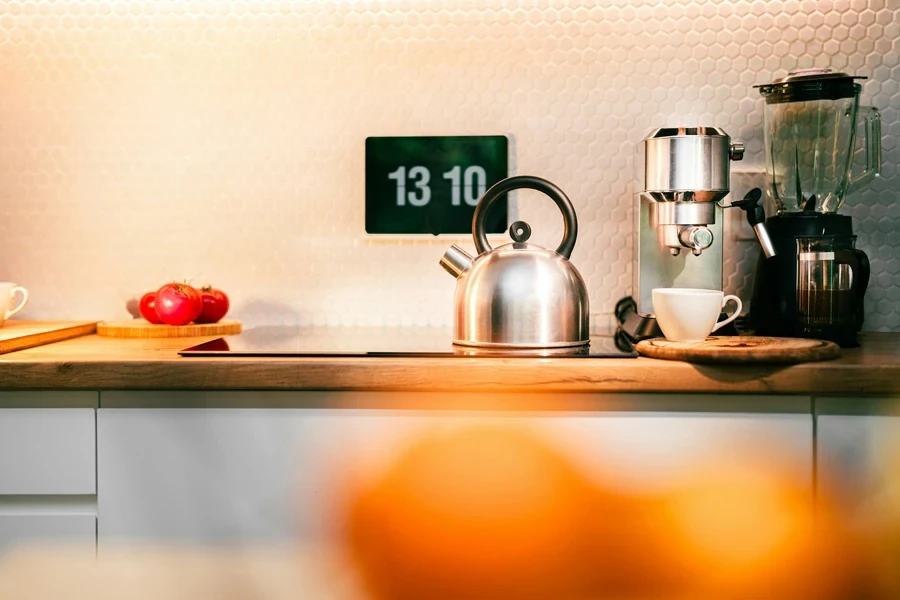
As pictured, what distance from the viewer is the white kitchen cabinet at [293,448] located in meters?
1.07

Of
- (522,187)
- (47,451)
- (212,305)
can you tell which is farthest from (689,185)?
Answer: (47,451)

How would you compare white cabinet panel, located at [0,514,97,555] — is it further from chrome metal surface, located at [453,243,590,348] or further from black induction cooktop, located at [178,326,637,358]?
chrome metal surface, located at [453,243,590,348]

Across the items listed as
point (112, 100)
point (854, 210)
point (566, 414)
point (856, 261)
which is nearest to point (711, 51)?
point (854, 210)

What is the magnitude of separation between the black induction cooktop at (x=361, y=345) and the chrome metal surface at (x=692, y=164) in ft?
0.85

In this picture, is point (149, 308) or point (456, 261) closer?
point (456, 261)

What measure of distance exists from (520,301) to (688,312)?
0.24m

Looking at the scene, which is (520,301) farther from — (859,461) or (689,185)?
(859,461)

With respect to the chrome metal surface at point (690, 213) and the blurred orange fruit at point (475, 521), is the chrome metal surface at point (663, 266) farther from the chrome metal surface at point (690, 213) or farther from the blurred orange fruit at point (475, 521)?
the blurred orange fruit at point (475, 521)

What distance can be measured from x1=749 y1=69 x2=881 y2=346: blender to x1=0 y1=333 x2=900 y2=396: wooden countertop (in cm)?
19

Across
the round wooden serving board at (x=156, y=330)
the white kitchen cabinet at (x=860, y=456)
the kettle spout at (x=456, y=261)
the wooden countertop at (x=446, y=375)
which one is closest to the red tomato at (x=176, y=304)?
the round wooden serving board at (x=156, y=330)

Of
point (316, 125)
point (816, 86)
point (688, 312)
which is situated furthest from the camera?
point (316, 125)

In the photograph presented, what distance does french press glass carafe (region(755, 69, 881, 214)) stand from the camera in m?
1.42

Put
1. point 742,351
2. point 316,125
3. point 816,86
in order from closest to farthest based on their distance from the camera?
1. point 742,351
2. point 816,86
3. point 316,125

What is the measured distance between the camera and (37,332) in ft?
Answer: 4.30
